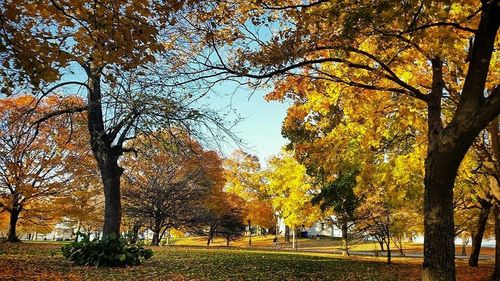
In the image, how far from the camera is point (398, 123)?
35.7 feet

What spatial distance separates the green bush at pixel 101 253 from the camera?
36.9 ft

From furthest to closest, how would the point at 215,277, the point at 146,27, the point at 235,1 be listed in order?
the point at 215,277 → the point at 235,1 → the point at 146,27

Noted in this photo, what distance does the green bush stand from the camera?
11.2 m

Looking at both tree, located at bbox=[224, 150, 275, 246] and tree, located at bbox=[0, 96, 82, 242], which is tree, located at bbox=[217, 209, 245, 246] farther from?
tree, located at bbox=[0, 96, 82, 242]

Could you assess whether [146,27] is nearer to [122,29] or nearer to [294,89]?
[122,29]

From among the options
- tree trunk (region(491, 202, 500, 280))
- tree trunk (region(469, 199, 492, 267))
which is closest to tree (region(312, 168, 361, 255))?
tree trunk (region(469, 199, 492, 267))

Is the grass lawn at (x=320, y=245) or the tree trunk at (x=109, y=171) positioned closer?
the tree trunk at (x=109, y=171)

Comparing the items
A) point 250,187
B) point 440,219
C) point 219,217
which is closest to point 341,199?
point 219,217

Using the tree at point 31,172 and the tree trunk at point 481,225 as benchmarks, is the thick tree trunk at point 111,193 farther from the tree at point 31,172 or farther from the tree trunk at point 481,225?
the tree trunk at point 481,225

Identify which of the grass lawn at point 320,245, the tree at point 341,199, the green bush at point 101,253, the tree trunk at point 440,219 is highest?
the tree at point 341,199

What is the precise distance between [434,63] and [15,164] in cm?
2128

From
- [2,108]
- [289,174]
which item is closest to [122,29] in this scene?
[2,108]

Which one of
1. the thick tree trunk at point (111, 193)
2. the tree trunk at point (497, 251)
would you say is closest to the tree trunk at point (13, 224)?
the thick tree trunk at point (111, 193)

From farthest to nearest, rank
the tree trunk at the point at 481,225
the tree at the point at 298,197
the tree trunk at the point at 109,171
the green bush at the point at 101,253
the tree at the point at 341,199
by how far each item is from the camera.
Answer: the tree at the point at 298,197, the tree at the point at 341,199, the tree trunk at the point at 481,225, the tree trunk at the point at 109,171, the green bush at the point at 101,253
